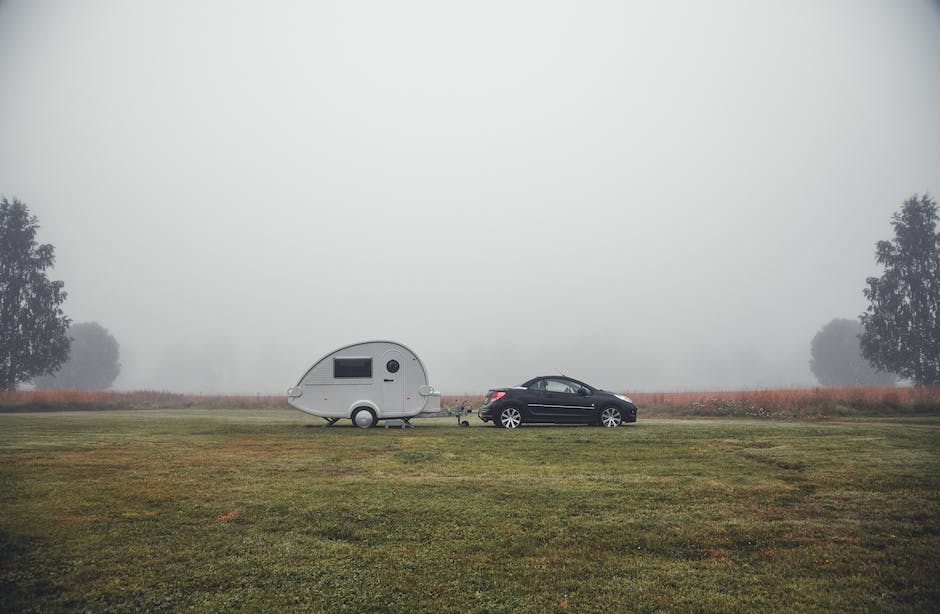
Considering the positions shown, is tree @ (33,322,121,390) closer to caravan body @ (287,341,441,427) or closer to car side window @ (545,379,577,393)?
caravan body @ (287,341,441,427)

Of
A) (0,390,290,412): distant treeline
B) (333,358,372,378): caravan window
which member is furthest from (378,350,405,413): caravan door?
(0,390,290,412): distant treeline

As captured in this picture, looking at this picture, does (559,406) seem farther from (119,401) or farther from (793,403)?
(119,401)

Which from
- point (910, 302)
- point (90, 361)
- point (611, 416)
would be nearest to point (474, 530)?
point (611, 416)

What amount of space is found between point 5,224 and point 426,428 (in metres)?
51.5

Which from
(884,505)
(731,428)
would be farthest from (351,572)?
(731,428)

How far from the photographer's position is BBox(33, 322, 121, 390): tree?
80.5m

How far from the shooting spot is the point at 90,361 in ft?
274

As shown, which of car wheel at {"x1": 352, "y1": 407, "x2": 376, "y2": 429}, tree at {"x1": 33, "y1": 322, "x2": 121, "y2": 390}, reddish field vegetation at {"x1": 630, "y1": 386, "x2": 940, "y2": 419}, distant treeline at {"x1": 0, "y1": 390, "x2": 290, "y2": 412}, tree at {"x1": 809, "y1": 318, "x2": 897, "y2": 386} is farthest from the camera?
tree at {"x1": 33, "y1": 322, "x2": 121, "y2": 390}

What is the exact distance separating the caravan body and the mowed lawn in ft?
18.0

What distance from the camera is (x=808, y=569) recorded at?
5.49 metres

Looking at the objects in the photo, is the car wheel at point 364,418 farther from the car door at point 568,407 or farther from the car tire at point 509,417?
the car door at point 568,407

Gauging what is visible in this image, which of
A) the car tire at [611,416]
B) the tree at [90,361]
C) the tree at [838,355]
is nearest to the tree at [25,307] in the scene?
the tree at [90,361]

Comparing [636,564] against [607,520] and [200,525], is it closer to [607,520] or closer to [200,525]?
[607,520]

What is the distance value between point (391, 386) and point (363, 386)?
0.92 meters
